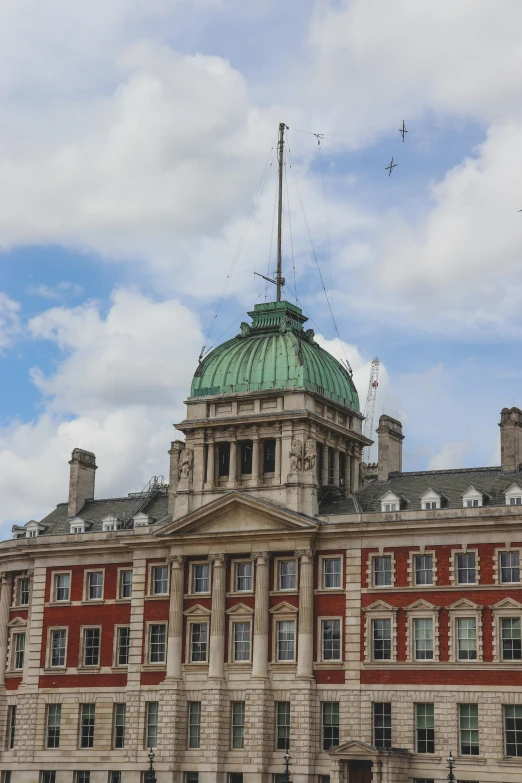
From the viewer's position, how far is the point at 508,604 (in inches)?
3081

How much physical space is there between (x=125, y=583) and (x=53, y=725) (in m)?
10.8

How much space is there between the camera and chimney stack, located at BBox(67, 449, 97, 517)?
333 ft

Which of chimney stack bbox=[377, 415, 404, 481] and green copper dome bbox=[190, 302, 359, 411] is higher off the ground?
green copper dome bbox=[190, 302, 359, 411]

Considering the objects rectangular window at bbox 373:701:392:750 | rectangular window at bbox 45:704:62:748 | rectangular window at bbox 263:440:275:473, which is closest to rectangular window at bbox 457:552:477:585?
rectangular window at bbox 373:701:392:750

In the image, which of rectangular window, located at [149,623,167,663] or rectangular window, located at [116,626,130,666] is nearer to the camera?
rectangular window, located at [149,623,167,663]

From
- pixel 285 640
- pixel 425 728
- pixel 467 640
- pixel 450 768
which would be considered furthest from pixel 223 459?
pixel 450 768

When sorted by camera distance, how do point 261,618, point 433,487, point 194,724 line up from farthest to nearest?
point 433,487 < point 194,724 < point 261,618

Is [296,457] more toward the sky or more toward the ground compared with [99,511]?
more toward the sky

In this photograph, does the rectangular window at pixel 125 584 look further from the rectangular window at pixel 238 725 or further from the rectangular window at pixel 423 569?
the rectangular window at pixel 423 569

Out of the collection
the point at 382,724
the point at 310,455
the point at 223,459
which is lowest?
the point at 382,724

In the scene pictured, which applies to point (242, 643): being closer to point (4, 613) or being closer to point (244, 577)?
point (244, 577)

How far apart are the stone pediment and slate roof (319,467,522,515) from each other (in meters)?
3.39

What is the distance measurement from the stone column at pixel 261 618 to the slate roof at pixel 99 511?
40.9 feet

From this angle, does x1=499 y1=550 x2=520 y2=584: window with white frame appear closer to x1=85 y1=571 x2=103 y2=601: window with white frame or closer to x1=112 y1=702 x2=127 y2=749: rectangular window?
x1=112 y1=702 x2=127 y2=749: rectangular window
